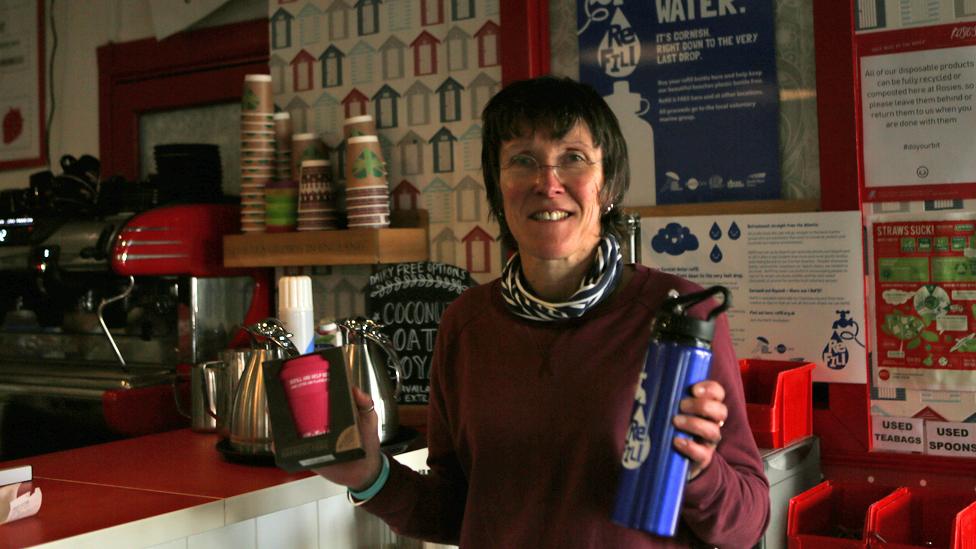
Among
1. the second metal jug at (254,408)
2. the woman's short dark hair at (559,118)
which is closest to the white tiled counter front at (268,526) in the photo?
the second metal jug at (254,408)

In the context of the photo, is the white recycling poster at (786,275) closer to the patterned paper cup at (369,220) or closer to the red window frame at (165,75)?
the patterned paper cup at (369,220)

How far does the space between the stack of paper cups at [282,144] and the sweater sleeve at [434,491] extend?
1.71 m

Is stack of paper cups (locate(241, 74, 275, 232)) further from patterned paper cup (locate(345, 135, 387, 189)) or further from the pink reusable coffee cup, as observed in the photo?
the pink reusable coffee cup

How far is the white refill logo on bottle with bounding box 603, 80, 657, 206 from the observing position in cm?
263

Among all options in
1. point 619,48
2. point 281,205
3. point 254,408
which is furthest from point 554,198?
point 281,205

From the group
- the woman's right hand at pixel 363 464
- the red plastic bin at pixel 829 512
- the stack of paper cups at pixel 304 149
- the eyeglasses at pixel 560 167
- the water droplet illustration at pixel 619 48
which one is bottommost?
the red plastic bin at pixel 829 512

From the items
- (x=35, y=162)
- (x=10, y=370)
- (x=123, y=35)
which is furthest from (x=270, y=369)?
(x=35, y=162)

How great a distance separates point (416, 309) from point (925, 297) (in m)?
1.39

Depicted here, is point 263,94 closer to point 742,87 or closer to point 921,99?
point 742,87

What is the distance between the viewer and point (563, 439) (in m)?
1.49

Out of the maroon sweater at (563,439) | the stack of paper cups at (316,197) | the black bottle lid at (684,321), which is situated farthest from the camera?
the stack of paper cups at (316,197)

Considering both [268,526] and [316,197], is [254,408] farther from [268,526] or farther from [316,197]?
[316,197]

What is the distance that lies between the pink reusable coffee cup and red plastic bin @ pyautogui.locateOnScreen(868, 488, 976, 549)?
113cm

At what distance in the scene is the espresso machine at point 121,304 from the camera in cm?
315
